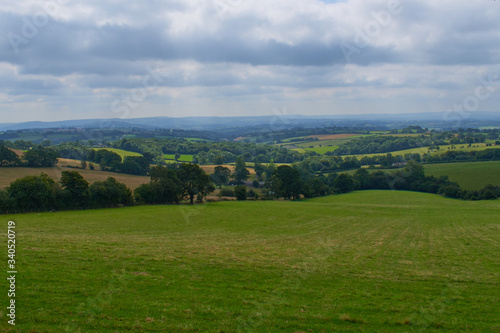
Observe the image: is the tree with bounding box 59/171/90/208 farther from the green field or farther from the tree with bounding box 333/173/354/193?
the green field

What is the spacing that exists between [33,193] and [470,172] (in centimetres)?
11653

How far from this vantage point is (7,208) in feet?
157

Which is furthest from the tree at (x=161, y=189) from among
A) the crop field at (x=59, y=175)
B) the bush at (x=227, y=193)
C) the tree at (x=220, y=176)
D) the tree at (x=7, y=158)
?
the tree at (x=7, y=158)

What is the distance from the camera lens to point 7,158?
91.0 m

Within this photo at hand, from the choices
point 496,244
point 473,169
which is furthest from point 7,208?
point 473,169

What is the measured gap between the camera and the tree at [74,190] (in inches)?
2131

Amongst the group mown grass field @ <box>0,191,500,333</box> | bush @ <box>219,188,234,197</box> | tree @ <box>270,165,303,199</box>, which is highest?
→ mown grass field @ <box>0,191,500,333</box>

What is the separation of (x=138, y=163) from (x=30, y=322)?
104527 millimetres

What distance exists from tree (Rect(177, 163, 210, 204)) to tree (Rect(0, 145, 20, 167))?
54566 millimetres

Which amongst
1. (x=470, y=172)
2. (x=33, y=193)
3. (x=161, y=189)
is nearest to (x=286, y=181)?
(x=161, y=189)

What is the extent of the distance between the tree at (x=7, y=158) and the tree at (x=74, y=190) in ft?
164

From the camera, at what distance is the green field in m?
94.1

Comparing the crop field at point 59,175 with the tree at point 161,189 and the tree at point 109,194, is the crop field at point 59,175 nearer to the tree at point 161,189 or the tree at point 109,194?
the tree at point 161,189

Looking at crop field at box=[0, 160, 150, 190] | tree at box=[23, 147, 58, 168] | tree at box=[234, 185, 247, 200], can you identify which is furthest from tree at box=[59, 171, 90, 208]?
tree at box=[23, 147, 58, 168]
